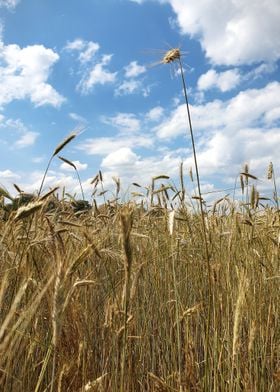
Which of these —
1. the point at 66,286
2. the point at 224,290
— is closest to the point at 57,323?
the point at 66,286

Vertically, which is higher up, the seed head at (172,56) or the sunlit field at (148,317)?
the seed head at (172,56)

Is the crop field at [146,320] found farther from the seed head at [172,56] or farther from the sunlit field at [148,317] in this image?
the seed head at [172,56]

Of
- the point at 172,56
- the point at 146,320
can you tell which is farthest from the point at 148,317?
the point at 172,56

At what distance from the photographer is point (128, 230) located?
859 millimetres

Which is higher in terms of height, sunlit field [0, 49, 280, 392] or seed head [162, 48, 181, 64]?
seed head [162, 48, 181, 64]

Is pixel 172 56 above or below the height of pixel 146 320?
above

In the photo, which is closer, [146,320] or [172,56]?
[172,56]

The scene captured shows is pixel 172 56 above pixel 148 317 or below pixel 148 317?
above

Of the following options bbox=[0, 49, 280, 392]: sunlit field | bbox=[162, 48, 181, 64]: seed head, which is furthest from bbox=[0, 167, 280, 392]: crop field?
bbox=[162, 48, 181, 64]: seed head

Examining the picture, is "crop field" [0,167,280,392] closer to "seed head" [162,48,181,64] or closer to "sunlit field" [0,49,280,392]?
"sunlit field" [0,49,280,392]

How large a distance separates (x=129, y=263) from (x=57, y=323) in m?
0.19

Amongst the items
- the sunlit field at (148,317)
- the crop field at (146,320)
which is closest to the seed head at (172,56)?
the sunlit field at (148,317)

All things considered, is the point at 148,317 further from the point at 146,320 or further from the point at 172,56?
the point at 172,56

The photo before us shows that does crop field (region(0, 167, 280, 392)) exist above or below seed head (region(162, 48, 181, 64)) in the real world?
below
